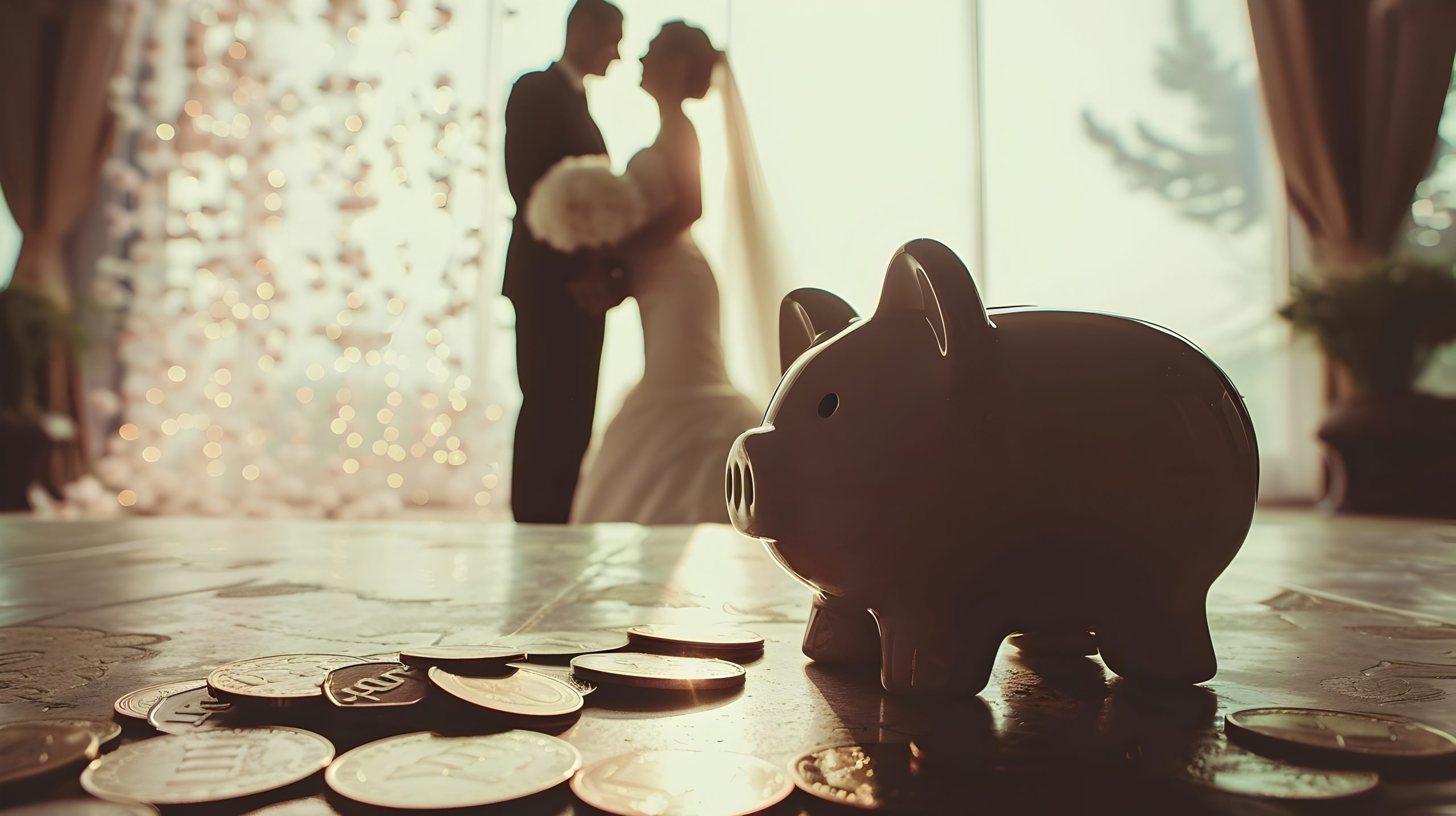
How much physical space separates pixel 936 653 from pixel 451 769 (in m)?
0.26

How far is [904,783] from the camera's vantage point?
0.34 metres

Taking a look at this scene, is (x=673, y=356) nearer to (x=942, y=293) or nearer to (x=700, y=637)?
(x=700, y=637)

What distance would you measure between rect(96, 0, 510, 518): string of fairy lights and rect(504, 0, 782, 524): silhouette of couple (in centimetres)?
130

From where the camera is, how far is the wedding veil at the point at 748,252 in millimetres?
3303

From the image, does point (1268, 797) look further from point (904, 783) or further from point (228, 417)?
point (228, 417)

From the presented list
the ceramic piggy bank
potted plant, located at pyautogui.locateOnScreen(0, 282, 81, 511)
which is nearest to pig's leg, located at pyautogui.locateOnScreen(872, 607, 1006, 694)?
the ceramic piggy bank

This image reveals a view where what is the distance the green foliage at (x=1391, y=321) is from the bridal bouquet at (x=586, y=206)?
121 inches

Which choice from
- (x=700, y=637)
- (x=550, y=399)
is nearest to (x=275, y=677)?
(x=700, y=637)

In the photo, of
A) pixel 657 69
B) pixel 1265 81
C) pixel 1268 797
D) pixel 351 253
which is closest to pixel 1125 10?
pixel 1265 81

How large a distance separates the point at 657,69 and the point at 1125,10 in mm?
2921

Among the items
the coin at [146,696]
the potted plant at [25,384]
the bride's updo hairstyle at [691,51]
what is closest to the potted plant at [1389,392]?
the bride's updo hairstyle at [691,51]

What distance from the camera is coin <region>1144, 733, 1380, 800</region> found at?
0.33 metres

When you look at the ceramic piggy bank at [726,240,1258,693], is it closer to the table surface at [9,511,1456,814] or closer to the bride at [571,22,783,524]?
the table surface at [9,511,1456,814]

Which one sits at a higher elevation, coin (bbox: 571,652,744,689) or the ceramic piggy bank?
the ceramic piggy bank
